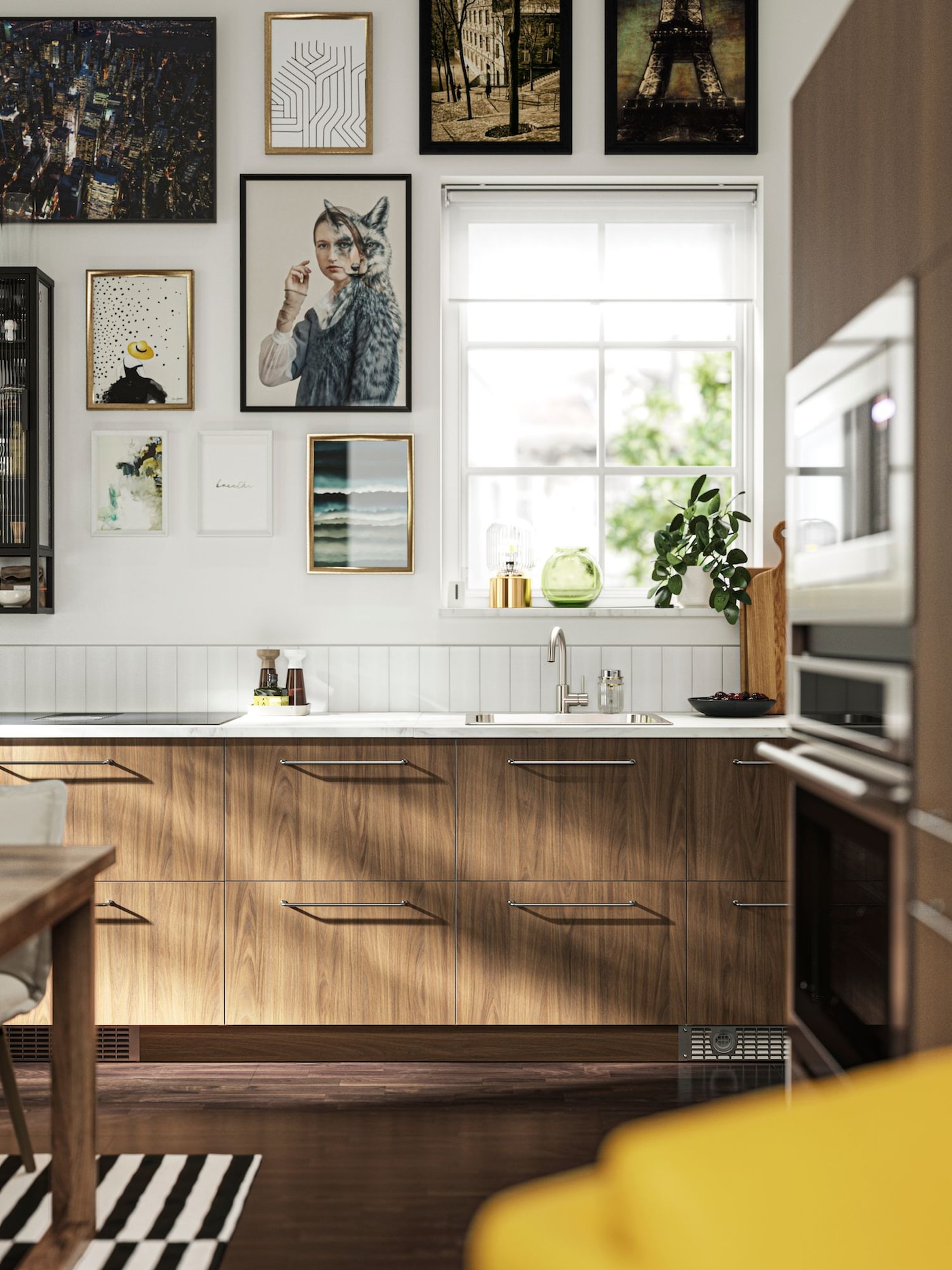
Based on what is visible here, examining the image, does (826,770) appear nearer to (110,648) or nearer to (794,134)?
(794,134)

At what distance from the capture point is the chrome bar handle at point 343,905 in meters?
2.82

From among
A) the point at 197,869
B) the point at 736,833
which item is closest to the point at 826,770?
the point at 736,833

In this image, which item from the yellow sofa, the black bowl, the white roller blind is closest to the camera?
the yellow sofa

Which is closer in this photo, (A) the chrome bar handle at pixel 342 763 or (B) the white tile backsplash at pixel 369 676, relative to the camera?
(A) the chrome bar handle at pixel 342 763

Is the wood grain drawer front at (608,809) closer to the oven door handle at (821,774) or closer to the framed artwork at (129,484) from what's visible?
the oven door handle at (821,774)

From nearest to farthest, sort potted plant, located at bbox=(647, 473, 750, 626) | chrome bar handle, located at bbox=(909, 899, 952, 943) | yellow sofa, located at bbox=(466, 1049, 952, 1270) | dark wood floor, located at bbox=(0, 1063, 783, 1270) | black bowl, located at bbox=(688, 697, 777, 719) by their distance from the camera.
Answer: yellow sofa, located at bbox=(466, 1049, 952, 1270) < chrome bar handle, located at bbox=(909, 899, 952, 943) < dark wood floor, located at bbox=(0, 1063, 783, 1270) < black bowl, located at bbox=(688, 697, 777, 719) < potted plant, located at bbox=(647, 473, 750, 626)

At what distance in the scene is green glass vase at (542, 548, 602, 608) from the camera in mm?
3408

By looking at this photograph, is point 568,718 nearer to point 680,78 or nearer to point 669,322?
point 669,322

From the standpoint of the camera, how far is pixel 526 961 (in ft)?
9.26

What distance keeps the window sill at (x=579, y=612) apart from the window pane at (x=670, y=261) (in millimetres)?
1084

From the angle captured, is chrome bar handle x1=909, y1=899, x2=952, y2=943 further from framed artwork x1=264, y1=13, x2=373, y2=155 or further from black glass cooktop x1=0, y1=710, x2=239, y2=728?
framed artwork x1=264, y1=13, x2=373, y2=155

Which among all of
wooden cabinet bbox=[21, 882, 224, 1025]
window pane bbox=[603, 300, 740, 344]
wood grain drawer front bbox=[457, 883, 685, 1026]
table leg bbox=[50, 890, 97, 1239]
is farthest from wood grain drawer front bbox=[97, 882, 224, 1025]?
window pane bbox=[603, 300, 740, 344]

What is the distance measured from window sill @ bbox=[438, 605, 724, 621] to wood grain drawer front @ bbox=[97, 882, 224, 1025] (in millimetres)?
1177

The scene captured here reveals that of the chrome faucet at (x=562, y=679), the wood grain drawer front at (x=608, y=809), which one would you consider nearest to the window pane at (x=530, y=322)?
the chrome faucet at (x=562, y=679)
